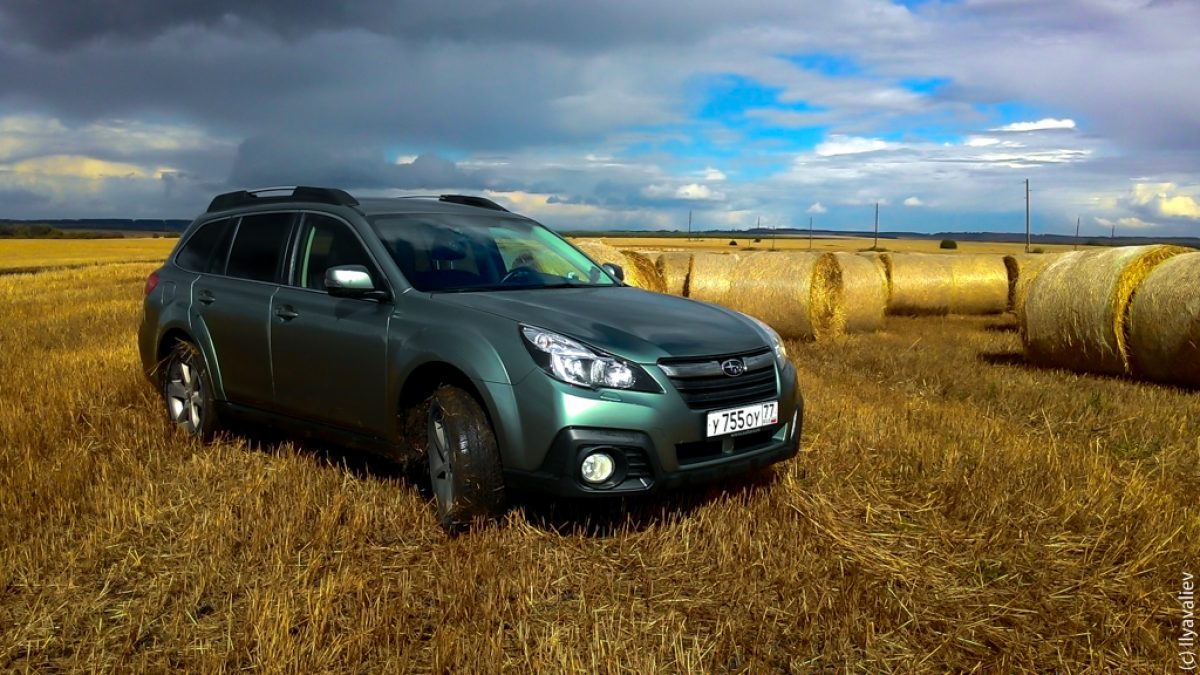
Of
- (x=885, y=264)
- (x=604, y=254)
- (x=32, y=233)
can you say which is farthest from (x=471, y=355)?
(x=32, y=233)

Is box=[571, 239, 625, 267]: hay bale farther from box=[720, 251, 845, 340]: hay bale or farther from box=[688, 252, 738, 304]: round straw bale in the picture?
box=[720, 251, 845, 340]: hay bale

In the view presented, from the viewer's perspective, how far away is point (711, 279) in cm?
1528

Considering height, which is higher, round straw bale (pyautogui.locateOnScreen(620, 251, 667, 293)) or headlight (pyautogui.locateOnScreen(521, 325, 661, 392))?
round straw bale (pyautogui.locateOnScreen(620, 251, 667, 293))

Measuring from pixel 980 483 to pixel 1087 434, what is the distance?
2.40m

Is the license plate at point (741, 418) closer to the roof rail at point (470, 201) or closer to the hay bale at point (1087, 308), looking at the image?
the roof rail at point (470, 201)

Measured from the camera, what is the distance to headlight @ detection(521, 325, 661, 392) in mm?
4316

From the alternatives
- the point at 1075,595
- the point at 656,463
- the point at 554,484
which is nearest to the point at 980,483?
the point at 1075,595

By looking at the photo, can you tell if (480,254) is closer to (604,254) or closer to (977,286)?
(604,254)

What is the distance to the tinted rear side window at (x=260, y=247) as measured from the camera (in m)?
6.02

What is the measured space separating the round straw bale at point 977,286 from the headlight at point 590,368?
655 inches

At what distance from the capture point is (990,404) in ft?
28.2

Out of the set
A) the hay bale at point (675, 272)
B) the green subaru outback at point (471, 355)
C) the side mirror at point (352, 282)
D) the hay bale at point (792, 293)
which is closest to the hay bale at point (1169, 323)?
the hay bale at point (792, 293)

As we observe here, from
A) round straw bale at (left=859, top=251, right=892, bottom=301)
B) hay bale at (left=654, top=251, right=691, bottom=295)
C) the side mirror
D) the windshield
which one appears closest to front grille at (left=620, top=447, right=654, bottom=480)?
the windshield

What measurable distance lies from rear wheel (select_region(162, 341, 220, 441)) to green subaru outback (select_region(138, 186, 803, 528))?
27 mm
